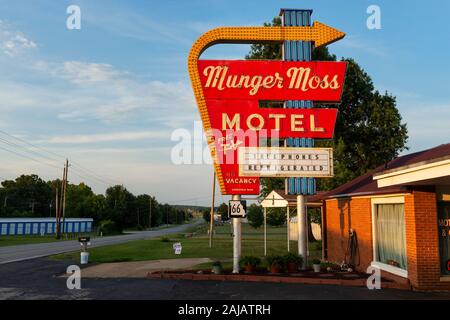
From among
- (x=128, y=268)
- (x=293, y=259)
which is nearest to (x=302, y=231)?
(x=293, y=259)

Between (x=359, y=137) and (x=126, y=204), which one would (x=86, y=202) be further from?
(x=359, y=137)

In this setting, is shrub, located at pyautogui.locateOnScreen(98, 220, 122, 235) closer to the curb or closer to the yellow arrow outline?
the curb

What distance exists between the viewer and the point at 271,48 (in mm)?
33750

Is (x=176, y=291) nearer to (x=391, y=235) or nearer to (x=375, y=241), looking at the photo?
(x=391, y=235)

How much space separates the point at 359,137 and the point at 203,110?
22.1 metres

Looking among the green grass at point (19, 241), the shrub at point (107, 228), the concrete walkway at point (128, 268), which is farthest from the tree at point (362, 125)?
the shrub at point (107, 228)

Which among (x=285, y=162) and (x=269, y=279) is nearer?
(x=269, y=279)

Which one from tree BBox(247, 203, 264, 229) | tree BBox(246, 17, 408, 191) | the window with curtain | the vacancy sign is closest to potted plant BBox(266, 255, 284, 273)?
the vacancy sign

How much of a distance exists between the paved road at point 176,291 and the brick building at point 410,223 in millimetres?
1056

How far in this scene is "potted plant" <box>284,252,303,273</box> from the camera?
15680mm

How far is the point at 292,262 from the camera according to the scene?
621 inches

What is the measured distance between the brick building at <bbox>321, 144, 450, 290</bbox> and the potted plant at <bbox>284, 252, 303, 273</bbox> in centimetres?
304

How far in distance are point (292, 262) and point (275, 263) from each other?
832 millimetres

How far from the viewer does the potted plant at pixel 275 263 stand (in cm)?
1525
